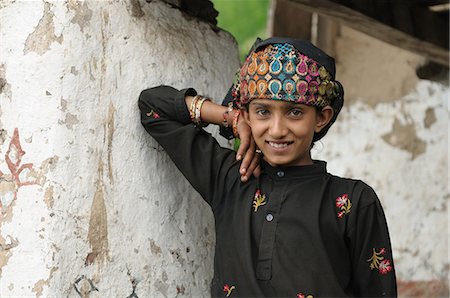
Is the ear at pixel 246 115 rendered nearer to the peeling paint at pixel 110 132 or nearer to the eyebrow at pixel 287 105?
the eyebrow at pixel 287 105

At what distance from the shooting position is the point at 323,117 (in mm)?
2354

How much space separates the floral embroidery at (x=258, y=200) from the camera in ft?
7.68

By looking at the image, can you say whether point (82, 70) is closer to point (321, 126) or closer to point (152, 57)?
point (152, 57)

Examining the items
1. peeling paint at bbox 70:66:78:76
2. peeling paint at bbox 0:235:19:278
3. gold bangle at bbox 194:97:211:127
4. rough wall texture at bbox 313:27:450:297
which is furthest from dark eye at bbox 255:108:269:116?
rough wall texture at bbox 313:27:450:297

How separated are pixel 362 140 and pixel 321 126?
315 centimetres

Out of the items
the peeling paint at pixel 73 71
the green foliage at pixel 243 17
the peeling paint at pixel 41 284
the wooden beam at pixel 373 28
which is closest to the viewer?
the peeling paint at pixel 41 284

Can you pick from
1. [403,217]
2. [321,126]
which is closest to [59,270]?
[321,126]

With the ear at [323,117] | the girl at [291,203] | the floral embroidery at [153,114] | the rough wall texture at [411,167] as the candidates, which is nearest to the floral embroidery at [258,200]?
the girl at [291,203]

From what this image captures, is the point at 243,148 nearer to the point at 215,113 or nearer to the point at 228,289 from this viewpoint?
the point at 215,113

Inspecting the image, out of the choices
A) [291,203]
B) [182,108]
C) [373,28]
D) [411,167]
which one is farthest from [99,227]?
[411,167]

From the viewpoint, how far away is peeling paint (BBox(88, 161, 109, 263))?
7.62ft

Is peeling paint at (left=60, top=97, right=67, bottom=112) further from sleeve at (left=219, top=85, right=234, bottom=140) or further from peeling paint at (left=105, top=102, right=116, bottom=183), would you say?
sleeve at (left=219, top=85, right=234, bottom=140)

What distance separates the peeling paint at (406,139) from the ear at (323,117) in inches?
120

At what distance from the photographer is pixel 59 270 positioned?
2.24 m
